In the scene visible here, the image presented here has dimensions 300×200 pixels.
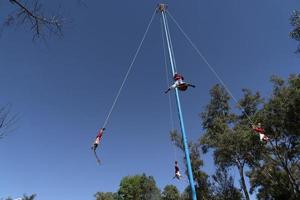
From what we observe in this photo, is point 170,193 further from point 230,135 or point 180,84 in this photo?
point 180,84

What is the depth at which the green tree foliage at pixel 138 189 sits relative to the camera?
57.3 m

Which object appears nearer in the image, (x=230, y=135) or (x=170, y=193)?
(x=230, y=135)

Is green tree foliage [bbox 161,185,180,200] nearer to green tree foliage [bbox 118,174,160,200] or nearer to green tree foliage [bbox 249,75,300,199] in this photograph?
green tree foliage [bbox 118,174,160,200]

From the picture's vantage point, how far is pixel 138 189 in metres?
57.8

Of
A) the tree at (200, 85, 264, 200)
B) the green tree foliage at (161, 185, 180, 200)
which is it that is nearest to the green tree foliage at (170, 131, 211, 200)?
the tree at (200, 85, 264, 200)

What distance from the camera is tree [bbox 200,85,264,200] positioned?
99.7 feet

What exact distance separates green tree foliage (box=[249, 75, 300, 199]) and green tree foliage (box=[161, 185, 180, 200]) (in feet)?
70.9

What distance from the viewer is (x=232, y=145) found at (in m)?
30.7

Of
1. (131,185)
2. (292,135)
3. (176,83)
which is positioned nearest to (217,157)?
(292,135)

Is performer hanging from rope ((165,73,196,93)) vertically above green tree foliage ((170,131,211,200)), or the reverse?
green tree foliage ((170,131,211,200))

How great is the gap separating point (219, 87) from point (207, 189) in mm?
12846

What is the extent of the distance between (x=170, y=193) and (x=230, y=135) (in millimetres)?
28974

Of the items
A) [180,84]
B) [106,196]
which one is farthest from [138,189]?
[180,84]

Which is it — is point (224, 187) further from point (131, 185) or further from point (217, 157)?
point (131, 185)
